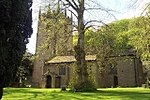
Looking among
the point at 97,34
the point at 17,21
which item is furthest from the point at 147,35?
the point at 17,21

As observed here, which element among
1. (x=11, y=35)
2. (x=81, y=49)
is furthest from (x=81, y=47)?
(x=11, y=35)

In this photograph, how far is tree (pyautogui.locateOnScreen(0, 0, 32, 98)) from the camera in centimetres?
1318

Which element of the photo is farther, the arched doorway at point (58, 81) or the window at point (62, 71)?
the window at point (62, 71)

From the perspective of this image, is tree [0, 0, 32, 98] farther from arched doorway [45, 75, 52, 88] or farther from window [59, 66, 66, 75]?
window [59, 66, 66, 75]

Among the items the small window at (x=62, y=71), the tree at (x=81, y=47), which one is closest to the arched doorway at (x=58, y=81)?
the small window at (x=62, y=71)

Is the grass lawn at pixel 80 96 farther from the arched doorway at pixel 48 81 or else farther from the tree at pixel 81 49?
the arched doorway at pixel 48 81

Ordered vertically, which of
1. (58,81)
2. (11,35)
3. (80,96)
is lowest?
(80,96)

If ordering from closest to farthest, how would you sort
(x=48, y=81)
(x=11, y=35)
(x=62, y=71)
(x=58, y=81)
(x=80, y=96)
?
1. (x=11, y=35)
2. (x=80, y=96)
3. (x=48, y=81)
4. (x=58, y=81)
5. (x=62, y=71)

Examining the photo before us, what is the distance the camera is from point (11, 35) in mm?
13859

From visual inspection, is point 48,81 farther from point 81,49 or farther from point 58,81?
point 81,49

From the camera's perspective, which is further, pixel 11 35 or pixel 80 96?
pixel 80 96

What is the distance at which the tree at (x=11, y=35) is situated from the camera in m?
13.2

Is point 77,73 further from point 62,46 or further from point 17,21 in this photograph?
point 17,21

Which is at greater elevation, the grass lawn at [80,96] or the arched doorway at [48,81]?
the arched doorway at [48,81]
